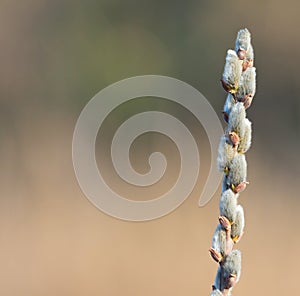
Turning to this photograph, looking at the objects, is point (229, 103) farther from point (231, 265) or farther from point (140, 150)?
point (140, 150)

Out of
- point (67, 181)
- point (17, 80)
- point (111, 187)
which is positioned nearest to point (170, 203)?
point (111, 187)

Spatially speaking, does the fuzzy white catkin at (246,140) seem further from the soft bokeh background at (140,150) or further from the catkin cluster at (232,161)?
the soft bokeh background at (140,150)

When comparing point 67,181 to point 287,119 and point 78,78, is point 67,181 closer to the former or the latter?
point 78,78

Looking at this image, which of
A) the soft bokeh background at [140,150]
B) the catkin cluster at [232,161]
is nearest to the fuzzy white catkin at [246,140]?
the catkin cluster at [232,161]

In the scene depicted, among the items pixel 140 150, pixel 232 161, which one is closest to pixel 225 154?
pixel 232 161

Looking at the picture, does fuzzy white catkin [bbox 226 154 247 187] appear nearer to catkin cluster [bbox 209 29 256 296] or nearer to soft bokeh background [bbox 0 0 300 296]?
catkin cluster [bbox 209 29 256 296]

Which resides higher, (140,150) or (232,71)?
(140,150)
